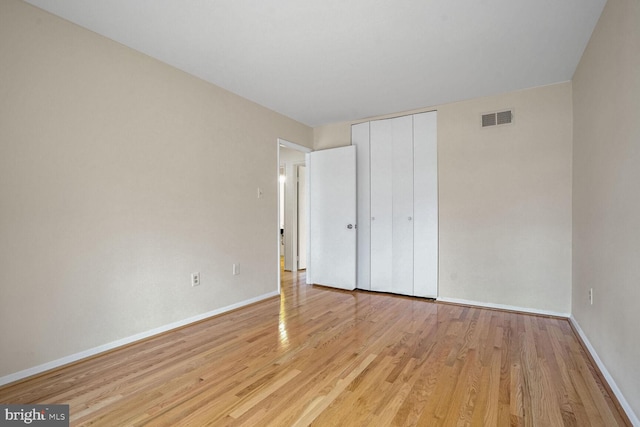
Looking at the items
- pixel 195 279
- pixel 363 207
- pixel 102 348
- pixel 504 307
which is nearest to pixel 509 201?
pixel 504 307

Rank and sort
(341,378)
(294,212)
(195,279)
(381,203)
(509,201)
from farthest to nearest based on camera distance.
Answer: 1. (294,212)
2. (381,203)
3. (509,201)
4. (195,279)
5. (341,378)

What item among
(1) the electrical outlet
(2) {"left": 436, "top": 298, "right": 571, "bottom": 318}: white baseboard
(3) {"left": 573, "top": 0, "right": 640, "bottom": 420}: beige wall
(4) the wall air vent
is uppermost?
(4) the wall air vent

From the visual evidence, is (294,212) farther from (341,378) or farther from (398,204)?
(341,378)

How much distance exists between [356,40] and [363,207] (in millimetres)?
2416

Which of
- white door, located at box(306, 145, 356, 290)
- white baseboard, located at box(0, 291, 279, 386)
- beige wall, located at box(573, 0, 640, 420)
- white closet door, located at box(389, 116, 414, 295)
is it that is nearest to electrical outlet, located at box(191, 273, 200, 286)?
white baseboard, located at box(0, 291, 279, 386)

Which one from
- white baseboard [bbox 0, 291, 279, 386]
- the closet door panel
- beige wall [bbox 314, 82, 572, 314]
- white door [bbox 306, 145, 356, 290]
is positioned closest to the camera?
white baseboard [bbox 0, 291, 279, 386]

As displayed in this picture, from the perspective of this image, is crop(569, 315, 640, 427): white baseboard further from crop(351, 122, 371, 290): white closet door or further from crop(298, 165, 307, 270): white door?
crop(298, 165, 307, 270): white door

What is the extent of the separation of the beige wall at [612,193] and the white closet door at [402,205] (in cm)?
174

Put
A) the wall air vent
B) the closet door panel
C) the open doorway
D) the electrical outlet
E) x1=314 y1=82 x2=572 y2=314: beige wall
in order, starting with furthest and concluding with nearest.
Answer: the open doorway → the closet door panel → the wall air vent → x1=314 y1=82 x2=572 y2=314: beige wall → the electrical outlet

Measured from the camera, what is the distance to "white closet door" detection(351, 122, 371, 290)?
4422mm

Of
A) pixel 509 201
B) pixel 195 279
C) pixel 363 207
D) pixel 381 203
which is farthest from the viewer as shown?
pixel 363 207

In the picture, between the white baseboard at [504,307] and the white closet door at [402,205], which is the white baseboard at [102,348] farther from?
the white baseboard at [504,307]

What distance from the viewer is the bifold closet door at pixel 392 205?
409cm

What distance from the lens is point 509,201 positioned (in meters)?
3.45
